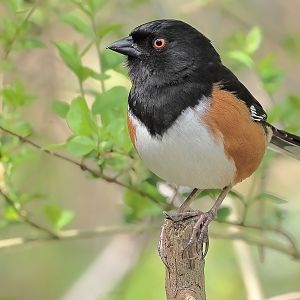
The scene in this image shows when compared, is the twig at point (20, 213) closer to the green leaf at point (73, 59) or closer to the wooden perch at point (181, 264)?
the green leaf at point (73, 59)

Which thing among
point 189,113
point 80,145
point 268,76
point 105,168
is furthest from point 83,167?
point 268,76

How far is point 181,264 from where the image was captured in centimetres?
254

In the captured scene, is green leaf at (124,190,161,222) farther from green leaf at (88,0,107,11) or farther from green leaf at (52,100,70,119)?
green leaf at (88,0,107,11)

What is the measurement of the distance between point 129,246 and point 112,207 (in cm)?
135

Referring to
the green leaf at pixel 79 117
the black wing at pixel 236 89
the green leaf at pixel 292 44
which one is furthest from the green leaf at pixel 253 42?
the green leaf at pixel 79 117

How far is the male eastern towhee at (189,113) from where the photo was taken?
289 centimetres

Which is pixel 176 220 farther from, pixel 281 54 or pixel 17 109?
pixel 281 54

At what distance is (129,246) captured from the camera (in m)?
4.44

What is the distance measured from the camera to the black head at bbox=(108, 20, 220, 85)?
3.08m

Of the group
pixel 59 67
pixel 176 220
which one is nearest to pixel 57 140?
pixel 59 67

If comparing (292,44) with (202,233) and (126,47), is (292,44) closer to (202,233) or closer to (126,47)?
(126,47)

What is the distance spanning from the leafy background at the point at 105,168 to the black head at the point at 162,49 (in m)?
0.10

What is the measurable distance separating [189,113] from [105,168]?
20.4 inches

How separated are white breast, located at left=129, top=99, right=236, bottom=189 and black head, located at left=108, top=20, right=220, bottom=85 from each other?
195 millimetres
